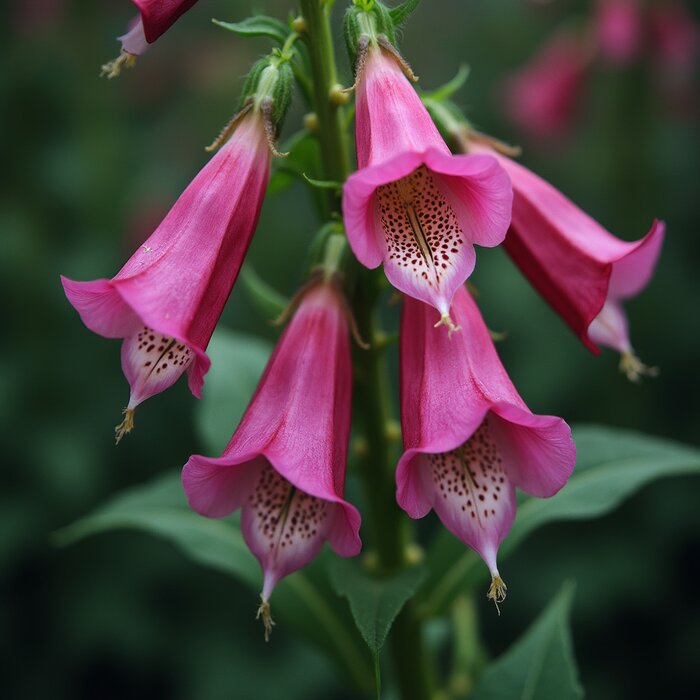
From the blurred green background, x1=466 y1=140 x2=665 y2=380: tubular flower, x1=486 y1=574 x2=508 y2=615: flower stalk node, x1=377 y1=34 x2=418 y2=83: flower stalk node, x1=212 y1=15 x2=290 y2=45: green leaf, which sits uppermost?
x1=212 y1=15 x2=290 y2=45: green leaf

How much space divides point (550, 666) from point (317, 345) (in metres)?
0.76

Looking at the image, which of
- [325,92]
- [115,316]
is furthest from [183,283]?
[325,92]

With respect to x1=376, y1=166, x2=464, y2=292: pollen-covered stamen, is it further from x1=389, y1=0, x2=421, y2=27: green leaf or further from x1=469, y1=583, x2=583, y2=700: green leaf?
x1=469, y1=583, x2=583, y2=700: green leaf

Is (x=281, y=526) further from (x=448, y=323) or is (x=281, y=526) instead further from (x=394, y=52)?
(x=394, y=52)

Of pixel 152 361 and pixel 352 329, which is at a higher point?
pixel 152 361

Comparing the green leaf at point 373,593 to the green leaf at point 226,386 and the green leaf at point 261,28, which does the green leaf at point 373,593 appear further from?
the green leaf at point 261,28

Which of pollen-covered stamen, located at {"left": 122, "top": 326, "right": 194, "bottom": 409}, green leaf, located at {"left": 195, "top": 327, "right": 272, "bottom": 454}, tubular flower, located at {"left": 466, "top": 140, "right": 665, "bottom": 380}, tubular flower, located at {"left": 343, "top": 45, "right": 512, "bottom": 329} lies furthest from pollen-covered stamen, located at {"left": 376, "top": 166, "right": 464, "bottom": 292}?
green leaf, located at {"left": 195, "top": 327, "right": 272, "bottom": 454}

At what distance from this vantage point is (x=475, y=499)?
1.21m

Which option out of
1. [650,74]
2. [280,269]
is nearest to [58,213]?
[280,269]

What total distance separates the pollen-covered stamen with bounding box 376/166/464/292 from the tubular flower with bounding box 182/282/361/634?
0.63 feet

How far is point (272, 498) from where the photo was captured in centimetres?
129

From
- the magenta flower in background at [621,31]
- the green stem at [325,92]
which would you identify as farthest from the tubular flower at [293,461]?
the magenta flower in background at [621,31]

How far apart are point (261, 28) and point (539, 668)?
1187 mm

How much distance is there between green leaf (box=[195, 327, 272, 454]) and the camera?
1.80 meters
